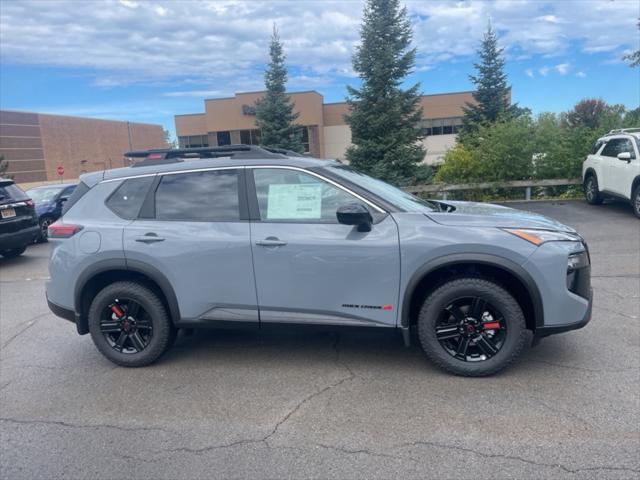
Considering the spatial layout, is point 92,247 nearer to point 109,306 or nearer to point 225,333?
point 109,306

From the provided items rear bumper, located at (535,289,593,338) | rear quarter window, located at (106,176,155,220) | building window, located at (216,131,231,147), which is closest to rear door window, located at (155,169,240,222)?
rear quarter window, located at (106,176,155,220)

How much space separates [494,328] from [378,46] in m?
16.4

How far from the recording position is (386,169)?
18.2 meters

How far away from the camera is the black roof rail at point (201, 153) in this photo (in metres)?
4.62

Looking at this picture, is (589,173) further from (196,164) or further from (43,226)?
(43,226)

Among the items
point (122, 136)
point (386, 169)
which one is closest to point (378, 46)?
point (386, 169)

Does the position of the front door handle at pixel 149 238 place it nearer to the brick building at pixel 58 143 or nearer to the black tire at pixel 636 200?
the black tire at pixel 636 200

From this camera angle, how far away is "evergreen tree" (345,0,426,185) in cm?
1828

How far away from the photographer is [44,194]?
46.9 feet

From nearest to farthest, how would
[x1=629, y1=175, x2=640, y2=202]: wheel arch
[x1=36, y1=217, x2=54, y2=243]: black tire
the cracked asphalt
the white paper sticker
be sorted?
1. the cracked asphalt
2. the white paper sticker
3. [x1=629, y1=175, x2=640, y2=202]: wheel arch
4. [x1=36, y1=217, x2=54, y2=243]: black tire

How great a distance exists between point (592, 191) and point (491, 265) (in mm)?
10657

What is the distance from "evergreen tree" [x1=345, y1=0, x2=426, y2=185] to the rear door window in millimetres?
14022

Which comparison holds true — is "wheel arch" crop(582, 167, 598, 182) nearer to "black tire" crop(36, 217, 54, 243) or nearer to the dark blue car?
the dark blue car

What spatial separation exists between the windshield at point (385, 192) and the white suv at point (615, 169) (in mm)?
8163
